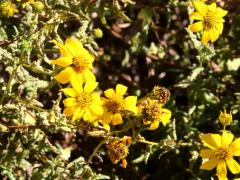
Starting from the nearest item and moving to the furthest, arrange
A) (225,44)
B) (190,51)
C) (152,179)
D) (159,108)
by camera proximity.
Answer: (159,108) → (152,179) → (225,44) → (190,51)

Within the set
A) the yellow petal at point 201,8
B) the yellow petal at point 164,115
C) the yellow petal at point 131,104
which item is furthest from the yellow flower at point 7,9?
the yellow petal at point 201,8

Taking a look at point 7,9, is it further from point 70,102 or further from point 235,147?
point 235,147

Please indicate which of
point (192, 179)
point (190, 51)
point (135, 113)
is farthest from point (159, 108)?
point (190, 51)

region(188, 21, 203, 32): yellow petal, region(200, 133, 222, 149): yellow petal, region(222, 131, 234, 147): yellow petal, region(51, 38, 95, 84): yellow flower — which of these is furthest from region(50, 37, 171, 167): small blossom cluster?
region(188, 21, 203, 32): yellow petal

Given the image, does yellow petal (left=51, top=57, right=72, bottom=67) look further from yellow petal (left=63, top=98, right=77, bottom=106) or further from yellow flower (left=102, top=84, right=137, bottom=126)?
yellow flower (left=102, top=84, right=137, bottom=126)

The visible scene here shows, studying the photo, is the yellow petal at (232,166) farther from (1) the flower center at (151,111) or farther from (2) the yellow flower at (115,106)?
(2) the yellow flower at (115,106)

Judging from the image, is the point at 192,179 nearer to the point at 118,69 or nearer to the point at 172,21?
the point at 118,69
